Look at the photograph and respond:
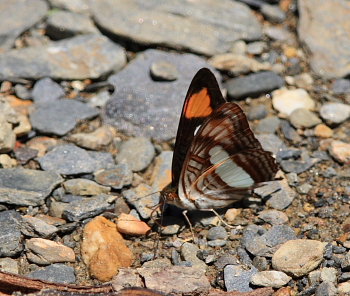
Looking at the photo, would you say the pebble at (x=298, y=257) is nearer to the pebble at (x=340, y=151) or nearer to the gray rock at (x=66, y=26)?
the pebble at (x=340, y=151)

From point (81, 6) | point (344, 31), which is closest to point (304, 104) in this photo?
point (344, 31)

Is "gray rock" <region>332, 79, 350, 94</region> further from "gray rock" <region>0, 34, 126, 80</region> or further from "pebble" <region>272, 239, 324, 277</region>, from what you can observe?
"gray rock" <region>0, 34, 126, 80</region>

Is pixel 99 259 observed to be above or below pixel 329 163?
below

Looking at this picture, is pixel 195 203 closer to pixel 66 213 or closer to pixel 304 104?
pixel 66 213

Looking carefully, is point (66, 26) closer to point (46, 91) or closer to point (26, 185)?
point (46, 91)

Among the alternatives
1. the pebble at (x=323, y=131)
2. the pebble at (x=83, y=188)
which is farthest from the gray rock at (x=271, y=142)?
the pebble at (x=83, y=188)

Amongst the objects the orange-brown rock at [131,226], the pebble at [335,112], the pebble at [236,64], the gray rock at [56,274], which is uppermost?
the pebble at [335,112]
